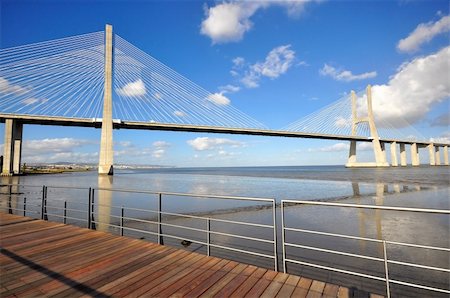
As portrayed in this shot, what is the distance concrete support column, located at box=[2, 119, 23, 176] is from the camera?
124ft

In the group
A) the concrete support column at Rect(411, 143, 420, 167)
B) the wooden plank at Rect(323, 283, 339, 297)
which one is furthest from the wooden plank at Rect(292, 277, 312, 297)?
the concrete support column at Rect(411, 143, 420, 167)

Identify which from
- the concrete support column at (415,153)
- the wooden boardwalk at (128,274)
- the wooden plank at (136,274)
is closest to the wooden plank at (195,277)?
the wooden boardwalk at (128,274)

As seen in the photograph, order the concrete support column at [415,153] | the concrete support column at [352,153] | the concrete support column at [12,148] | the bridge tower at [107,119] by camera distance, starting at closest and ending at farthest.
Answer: the bridge tower at [107,119] → the concrete support column at [12,148] → the concrete support column at [352,153] → the concrete support column at [415,153]

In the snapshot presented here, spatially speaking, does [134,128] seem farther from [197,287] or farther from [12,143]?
[197,287]

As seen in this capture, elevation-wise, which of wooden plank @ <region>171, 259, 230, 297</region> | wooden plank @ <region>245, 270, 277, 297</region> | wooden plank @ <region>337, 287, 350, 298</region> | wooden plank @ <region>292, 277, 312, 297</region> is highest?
wooden plank @ <region>171, 259, 230, 297</region>

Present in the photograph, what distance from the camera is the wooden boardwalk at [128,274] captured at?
2533 millimetres

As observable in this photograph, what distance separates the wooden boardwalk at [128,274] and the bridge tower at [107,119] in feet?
112

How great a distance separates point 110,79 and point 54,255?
38004 millimetres

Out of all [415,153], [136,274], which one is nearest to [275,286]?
[136,274]

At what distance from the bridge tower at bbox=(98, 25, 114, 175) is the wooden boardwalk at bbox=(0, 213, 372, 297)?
3428cm

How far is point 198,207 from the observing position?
11.2 metres

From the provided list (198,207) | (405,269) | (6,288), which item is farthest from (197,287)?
(198,207)

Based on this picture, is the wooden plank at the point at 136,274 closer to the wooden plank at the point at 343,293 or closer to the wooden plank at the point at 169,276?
the wooden plank at the point at 169,276

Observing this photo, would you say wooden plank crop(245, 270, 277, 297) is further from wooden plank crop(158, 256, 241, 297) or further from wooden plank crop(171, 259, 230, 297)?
wooden plank crop(171, 259, 230, 297)
